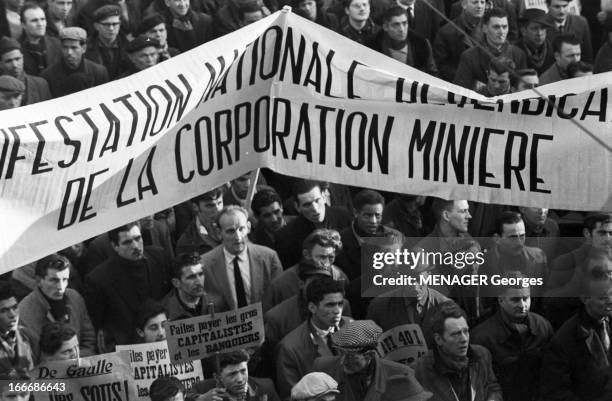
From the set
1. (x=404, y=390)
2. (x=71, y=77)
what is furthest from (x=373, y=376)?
(x=71, y=77)

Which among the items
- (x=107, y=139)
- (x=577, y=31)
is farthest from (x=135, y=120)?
(x=577, y=31)

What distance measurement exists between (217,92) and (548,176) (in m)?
1.81

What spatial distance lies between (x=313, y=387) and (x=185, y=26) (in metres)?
5.62

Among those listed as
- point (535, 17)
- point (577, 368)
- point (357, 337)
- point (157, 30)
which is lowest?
point (577, 368)

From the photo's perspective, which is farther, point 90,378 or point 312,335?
point 312,335

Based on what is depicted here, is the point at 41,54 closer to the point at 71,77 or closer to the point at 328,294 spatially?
the point at 71,77

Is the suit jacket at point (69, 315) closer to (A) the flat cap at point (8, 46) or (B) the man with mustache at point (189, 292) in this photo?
(B) the man with mustache at point (189, 292)

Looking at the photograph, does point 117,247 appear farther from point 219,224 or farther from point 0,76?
point 0,76

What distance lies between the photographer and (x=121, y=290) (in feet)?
35.3

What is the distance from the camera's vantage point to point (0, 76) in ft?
41.3

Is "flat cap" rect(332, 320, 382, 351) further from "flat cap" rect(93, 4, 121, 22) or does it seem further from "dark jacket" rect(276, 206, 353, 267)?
"flat cap" rect(93, 4, 121, 22)

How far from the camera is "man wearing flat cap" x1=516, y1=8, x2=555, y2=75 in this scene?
14.2 meters

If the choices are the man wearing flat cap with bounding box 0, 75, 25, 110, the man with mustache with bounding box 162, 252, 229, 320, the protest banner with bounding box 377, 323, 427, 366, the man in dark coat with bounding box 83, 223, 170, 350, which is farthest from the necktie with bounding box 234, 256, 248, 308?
the man wearing flat cap with bounding box 0, 75, 25, 110

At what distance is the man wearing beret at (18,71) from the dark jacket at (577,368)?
4617mm
